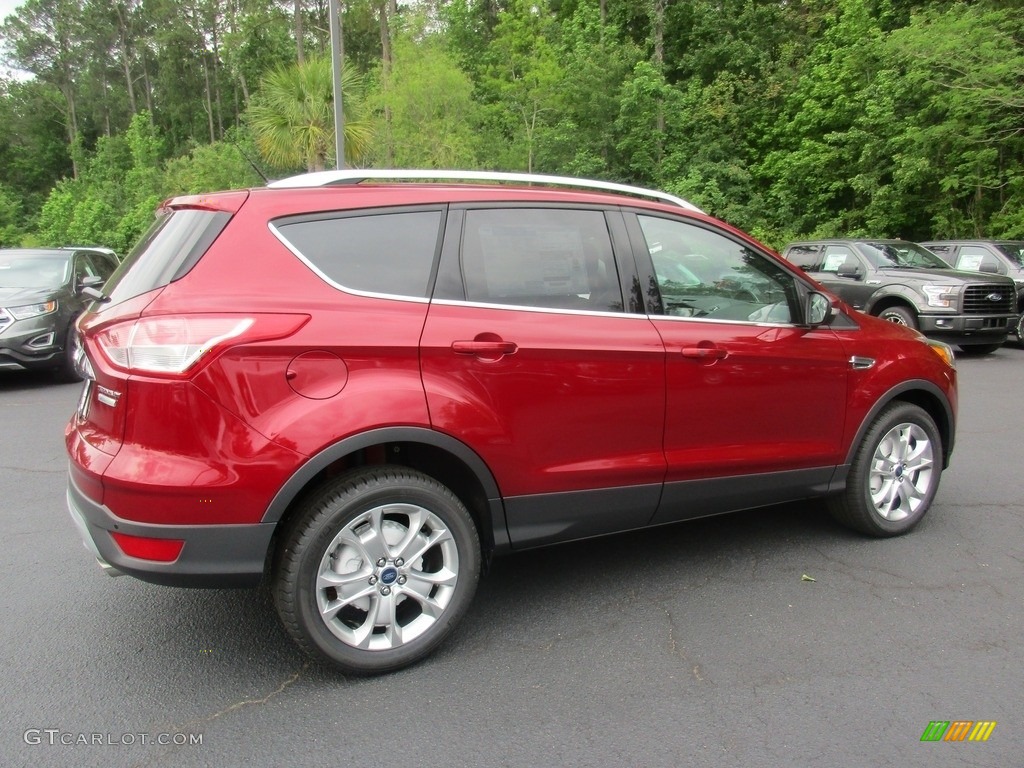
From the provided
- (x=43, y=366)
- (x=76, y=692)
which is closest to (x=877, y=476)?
(x=76, y=692)

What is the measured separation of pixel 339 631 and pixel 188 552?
61 centimetres

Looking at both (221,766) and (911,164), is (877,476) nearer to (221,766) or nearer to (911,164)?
(221,766)

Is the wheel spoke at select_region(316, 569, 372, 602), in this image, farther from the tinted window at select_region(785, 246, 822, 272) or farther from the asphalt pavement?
the tinted window at select_region(785, 246, 822, 272)

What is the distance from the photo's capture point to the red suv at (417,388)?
2635mm

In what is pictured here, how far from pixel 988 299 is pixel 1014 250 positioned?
9.38 ft

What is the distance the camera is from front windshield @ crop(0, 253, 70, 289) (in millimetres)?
9555

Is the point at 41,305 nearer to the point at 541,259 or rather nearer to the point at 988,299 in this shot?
the point at 541,259

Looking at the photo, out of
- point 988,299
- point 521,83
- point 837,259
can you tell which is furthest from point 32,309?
point 521,83

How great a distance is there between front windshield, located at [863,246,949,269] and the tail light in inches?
451

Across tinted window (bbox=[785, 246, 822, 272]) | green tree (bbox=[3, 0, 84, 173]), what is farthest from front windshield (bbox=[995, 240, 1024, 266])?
green tree (bbox=[3, 0, 84, 173])

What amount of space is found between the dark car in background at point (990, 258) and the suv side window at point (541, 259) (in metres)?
11.9

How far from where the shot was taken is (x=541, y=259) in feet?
10.8

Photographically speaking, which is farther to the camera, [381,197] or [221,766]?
[381,197]

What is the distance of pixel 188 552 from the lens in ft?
8.65
